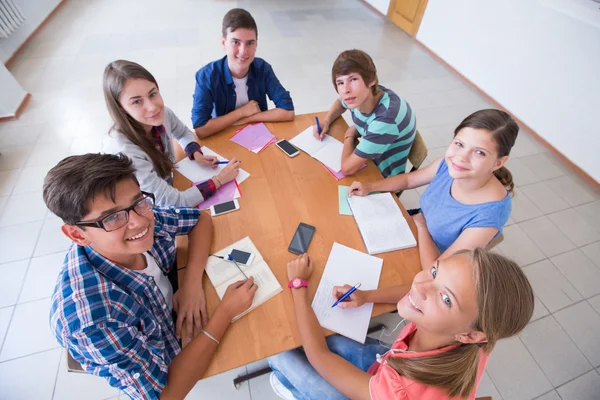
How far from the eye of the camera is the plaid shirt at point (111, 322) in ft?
2.52

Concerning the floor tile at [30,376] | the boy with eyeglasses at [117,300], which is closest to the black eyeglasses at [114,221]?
the boy with eyeglasses at [117,300]

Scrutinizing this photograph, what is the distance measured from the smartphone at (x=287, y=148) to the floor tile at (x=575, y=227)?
248 cm

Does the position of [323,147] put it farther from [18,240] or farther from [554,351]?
[18,240]

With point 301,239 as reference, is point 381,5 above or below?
below

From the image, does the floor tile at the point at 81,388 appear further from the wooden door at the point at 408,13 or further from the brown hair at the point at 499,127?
the wooden door at the point at 408,13

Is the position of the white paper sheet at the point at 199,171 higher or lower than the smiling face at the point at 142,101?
lower

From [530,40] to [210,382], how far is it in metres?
4.50

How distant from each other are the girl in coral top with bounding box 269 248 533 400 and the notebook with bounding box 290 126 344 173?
823mm

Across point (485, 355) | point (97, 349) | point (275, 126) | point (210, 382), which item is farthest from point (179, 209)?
point (485, 355)

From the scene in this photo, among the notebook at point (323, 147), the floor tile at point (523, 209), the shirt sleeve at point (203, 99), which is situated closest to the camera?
the notebook at point (323, 147)

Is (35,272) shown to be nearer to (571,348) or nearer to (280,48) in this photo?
(571,348)

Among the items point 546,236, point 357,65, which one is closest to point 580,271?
point 546,236

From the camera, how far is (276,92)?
206cm

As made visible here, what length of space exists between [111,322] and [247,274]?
48cm
